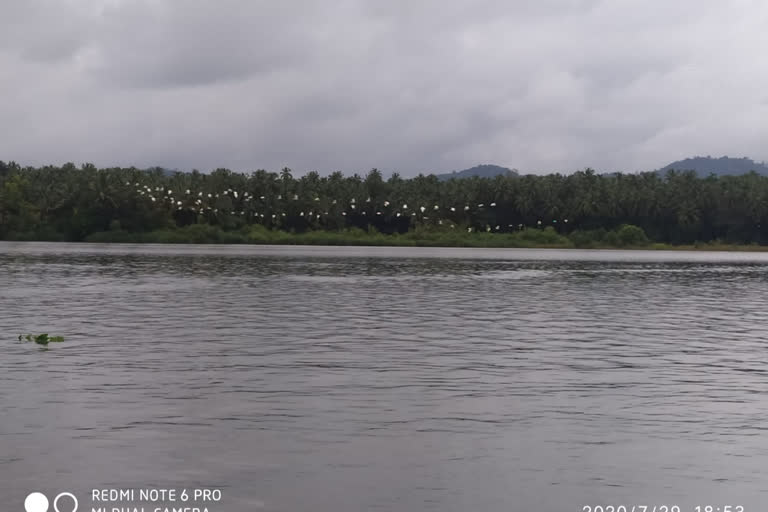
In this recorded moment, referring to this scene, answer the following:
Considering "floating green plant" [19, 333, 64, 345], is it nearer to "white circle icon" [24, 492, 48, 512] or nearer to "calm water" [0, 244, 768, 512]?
"calm water" [0, 244, 768, 512]

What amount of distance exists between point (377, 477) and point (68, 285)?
53055mm

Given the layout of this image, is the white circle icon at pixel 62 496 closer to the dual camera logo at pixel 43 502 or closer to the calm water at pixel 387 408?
the dual camera logo at pixel 43 502

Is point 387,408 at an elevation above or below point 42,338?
below

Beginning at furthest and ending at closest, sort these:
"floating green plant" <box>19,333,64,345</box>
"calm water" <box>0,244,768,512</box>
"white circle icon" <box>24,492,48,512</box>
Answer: "floating green plant" <box>19,333,64,345</box>
"calm water" <box>0,244,768,512</box>
"white circle icon" <box>24,492,48,512</box>

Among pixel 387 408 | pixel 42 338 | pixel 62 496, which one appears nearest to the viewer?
pixel 62 496

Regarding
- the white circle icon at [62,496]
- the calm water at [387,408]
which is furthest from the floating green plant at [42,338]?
the white circle icon at [62,496]

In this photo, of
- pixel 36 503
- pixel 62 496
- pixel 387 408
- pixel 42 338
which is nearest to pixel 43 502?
pixel 36 503

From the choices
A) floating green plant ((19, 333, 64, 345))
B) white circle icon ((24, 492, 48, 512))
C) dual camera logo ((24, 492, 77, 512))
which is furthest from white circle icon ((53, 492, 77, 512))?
floating green plant ((19, 333, 64, 345))

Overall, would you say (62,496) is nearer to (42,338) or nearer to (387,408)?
(387,408)

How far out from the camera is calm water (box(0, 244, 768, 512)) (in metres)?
14.5

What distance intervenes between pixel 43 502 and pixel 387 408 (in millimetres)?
8591

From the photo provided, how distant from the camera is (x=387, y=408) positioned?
67.3ft

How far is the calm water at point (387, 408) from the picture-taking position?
47.4ft

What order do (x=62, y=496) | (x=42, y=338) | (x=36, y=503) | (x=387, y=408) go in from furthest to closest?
(x=42, y=338)
(x=387, y=408)
(x=62, y=496)
(x=36, y=503)
